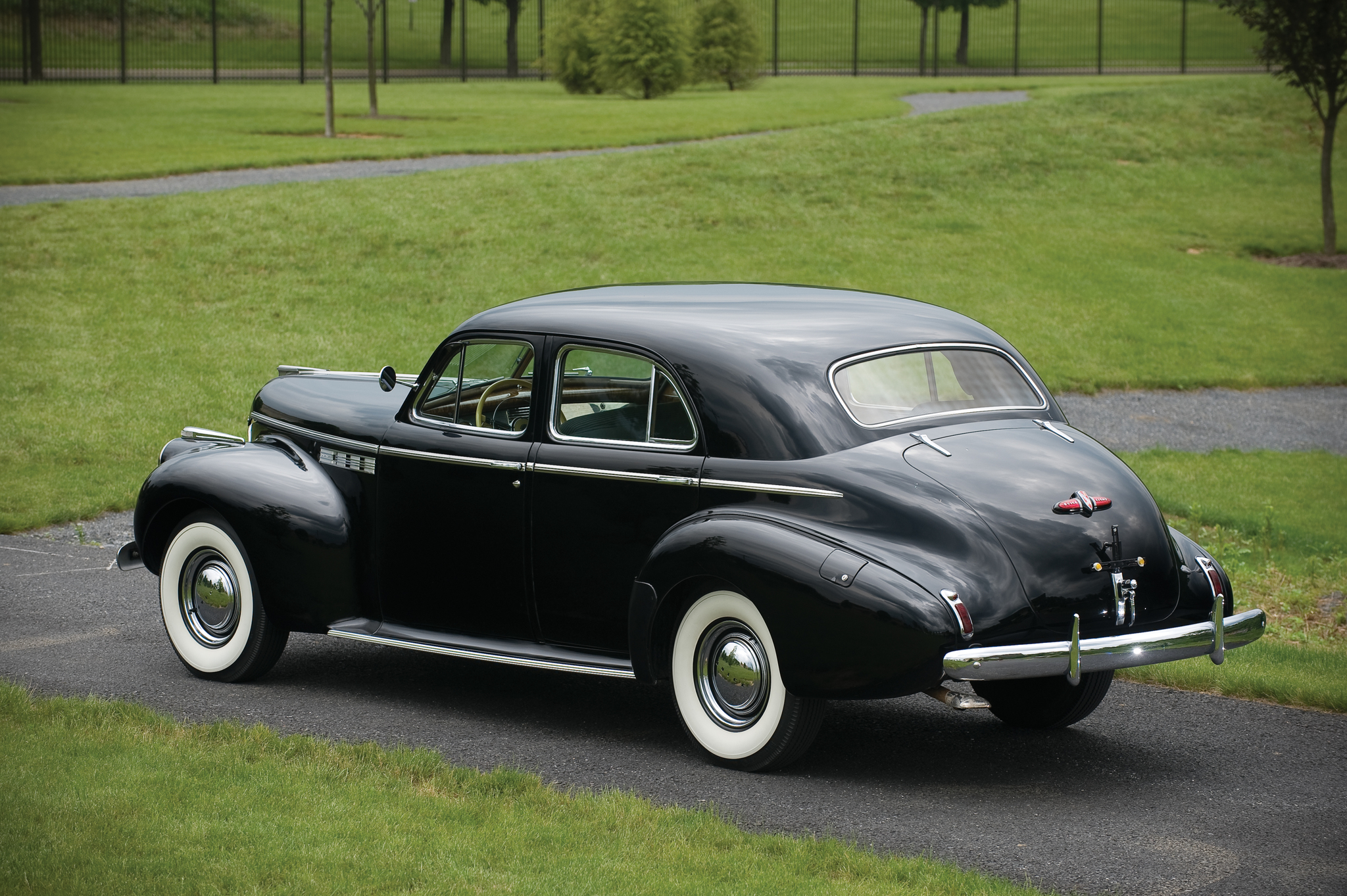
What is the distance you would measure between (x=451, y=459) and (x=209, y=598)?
146 cm

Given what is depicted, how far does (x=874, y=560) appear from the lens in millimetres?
4750

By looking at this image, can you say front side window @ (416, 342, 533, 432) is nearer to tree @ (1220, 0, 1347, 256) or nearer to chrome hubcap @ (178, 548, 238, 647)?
chrome hubcap @ (178, 548, 238, 647)

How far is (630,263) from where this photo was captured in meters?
17.8

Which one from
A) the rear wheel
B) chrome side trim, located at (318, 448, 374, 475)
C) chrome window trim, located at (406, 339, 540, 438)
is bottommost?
the rear wheel

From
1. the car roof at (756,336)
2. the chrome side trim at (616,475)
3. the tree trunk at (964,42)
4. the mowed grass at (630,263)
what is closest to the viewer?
the car roof at (756,336)

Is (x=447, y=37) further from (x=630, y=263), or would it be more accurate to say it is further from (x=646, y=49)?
(x=630, y=263)

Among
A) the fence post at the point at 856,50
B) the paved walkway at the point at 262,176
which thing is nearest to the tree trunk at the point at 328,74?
the paved walkway at the point at 262,176

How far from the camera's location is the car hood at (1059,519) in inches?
188

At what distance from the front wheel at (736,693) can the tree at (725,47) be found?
3807 cm

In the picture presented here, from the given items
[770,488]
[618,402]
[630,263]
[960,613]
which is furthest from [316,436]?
[630,263]

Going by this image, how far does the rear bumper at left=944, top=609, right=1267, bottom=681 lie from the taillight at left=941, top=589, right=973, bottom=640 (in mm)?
60

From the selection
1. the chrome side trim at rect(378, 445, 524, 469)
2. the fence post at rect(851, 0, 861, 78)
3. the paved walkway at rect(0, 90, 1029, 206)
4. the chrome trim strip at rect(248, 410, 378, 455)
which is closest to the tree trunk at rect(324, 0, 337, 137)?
the paved walkway at rect(0, 90, 1029, 206)

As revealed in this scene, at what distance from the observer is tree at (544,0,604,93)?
3956 centimetres

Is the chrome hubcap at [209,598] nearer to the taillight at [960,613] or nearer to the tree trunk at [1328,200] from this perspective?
the taillight at [960,613]
